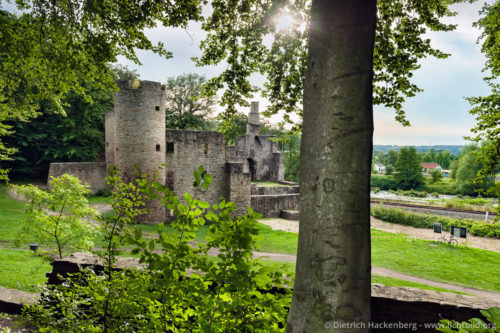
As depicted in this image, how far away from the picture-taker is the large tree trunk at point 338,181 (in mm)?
1968

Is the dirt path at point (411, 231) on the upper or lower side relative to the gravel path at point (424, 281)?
lower

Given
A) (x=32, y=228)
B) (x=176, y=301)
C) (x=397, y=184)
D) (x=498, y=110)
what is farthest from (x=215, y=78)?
(x=397, y=184)

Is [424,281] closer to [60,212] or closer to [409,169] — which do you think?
[60,212]

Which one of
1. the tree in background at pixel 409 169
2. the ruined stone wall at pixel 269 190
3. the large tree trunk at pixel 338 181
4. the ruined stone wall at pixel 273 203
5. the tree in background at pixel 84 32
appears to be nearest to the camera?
the large tree trunk at pixel 338 181

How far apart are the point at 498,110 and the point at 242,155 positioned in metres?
31.1

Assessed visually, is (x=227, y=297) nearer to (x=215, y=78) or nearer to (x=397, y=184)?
(x=215, y=78)

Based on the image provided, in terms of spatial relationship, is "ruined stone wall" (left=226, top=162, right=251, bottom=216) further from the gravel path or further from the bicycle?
the bicycle

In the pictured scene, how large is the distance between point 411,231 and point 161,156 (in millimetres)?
18594

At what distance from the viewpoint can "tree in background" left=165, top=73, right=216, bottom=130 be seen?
40.0 meters

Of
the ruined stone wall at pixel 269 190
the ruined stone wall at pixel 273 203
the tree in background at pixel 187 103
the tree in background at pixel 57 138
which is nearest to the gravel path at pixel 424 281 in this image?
the ruined stone wall at pixel 273 203

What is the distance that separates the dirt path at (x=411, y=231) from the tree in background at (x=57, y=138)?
20789 mm

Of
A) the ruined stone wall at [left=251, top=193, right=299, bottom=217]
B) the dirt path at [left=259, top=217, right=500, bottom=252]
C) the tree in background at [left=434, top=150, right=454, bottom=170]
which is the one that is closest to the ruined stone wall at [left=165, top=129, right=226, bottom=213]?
the ruined stone wall at [left=251, top=193, right=299, bottom=217]

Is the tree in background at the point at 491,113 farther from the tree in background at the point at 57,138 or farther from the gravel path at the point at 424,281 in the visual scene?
the tree in background at the point at 57,138

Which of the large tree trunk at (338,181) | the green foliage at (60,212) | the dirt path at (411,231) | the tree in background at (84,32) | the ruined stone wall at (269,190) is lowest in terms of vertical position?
the dirt path at (411,231)
